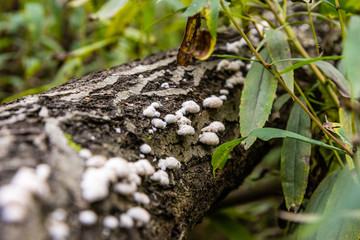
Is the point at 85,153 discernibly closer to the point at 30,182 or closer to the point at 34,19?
the point at 30,182

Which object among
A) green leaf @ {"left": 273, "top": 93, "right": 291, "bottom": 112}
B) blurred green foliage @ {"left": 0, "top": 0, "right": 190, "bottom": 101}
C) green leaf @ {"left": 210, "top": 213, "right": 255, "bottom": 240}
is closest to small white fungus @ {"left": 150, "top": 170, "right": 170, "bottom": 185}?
green leaf @ {"left": 273, "top": 93, "right": 291, "bottom": 112}

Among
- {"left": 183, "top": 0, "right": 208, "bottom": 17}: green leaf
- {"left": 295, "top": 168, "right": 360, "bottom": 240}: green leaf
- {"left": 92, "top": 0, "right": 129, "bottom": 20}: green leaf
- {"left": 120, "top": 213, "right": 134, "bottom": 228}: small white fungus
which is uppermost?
{"left": 183, "top": 0, "right": 208, "bottom": 17}: green leaf

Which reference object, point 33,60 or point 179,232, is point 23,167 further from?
point 33,60

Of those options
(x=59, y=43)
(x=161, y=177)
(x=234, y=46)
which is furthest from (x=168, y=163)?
(x=59, y=43)

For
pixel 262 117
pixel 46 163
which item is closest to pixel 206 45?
pixel 262 117

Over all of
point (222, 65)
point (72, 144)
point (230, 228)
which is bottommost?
point (230, 228)

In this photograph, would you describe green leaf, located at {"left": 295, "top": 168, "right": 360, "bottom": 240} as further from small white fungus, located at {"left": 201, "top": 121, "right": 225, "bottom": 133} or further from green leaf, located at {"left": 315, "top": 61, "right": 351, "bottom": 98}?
small white fungus, located at {"left": 201, "top": 121, "right": 225, "bottom": 133}
